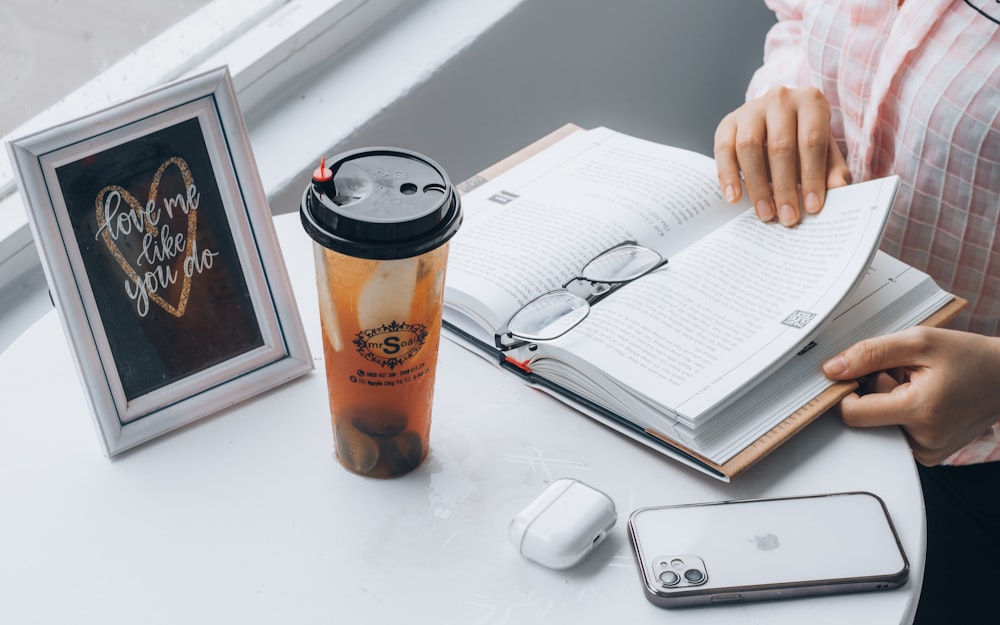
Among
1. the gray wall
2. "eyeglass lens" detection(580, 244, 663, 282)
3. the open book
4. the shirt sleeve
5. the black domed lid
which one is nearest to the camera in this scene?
the black domed lid

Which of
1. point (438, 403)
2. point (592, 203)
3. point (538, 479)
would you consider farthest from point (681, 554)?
point (592, 203)

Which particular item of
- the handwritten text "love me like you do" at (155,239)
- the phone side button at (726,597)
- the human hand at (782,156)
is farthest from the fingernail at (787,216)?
the handwritten text "love me like you do" at (155,239)

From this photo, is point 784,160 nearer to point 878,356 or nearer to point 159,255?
point 878,356

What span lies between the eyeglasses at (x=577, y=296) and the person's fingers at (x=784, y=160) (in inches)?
5.1

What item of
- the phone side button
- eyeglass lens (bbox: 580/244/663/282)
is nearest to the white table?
the phone side button

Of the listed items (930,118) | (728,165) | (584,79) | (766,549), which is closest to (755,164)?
(728,165)

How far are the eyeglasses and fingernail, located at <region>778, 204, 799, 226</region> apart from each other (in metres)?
0.12

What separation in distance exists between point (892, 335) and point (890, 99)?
33 centimetres

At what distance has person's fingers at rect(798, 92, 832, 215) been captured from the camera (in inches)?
31.1

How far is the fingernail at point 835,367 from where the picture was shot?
25.7 inches

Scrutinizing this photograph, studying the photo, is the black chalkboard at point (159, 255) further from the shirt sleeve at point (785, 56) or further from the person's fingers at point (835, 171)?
the shirt sleeve at point (785, 56)

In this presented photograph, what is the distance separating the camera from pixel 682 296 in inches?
27.8

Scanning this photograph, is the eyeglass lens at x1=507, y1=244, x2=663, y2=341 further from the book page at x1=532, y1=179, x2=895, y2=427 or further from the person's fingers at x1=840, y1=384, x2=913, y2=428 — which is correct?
the person's fingers at x1=840, y1=384, x2=913, y2=428

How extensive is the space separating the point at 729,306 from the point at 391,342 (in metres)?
0.28
